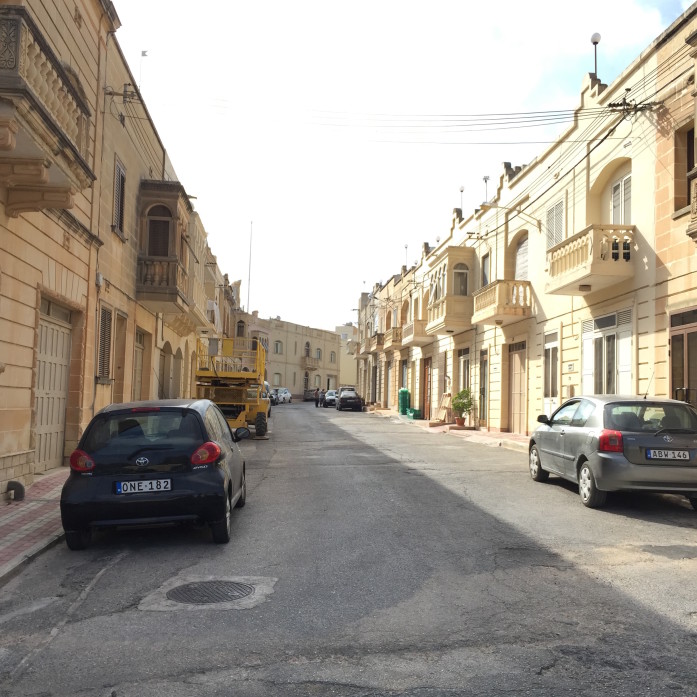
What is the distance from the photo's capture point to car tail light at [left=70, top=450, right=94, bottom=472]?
257 inches

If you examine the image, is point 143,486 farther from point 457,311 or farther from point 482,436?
point 457,311

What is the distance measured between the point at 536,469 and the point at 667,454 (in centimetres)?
307

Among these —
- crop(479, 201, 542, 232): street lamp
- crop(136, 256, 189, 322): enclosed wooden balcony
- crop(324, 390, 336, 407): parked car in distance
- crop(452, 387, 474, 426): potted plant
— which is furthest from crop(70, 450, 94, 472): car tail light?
crop(324, 390, 336, 407): parked car in distance

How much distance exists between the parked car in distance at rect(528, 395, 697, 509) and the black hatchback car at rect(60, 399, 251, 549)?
4.89 metres

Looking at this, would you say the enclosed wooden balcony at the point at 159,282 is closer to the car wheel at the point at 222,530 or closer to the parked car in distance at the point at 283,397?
the car wheel at the point at 222,530

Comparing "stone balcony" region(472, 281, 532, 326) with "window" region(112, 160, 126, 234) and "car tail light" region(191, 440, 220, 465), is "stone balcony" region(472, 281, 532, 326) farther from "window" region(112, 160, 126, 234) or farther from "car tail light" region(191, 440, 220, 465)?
"car tail light" region(191, 440, 220, 465)

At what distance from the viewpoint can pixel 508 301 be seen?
2198cm

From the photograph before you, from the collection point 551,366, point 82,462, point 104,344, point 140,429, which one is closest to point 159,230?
point 104,344

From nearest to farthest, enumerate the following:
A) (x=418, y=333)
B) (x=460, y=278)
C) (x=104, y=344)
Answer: (x=104, y=344) < (x=460, y=278) < (x=418, y=333)

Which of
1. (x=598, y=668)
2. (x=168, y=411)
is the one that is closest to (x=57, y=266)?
(x=168, y=411)

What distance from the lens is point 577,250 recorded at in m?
15.9

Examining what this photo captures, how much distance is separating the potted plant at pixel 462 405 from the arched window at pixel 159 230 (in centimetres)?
1223

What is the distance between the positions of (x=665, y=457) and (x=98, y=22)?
1281 centimetres

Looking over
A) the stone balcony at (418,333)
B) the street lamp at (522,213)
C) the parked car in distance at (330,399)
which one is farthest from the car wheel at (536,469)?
the parked car in distance at (330,399)
